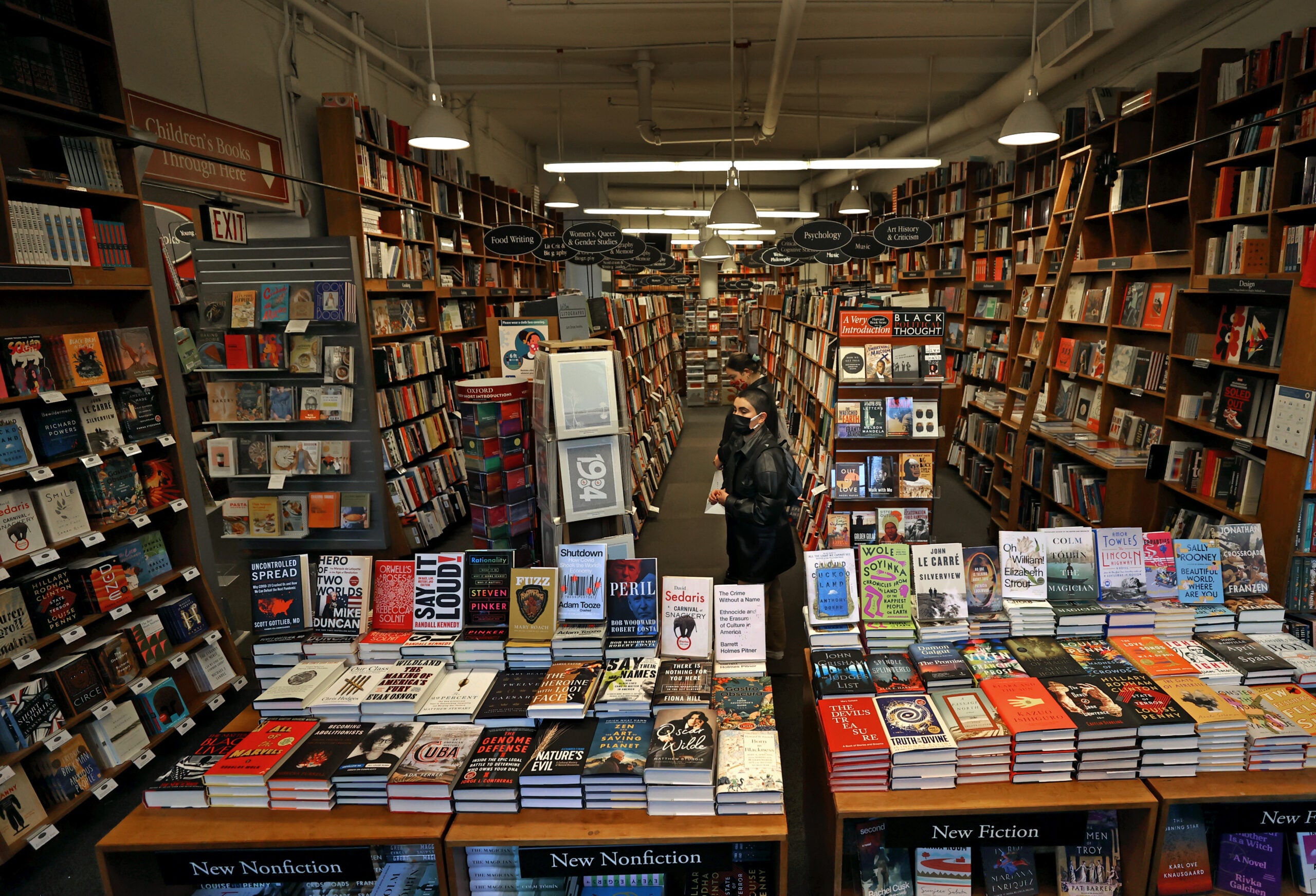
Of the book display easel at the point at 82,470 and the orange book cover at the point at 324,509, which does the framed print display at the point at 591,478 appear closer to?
the book display easel at the point at 82,470

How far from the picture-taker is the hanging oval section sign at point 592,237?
6258mm

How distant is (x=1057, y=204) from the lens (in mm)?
5871

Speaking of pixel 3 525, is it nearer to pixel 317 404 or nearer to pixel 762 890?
pixel 317 404

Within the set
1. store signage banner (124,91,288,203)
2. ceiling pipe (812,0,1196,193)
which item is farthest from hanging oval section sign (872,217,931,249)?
store signage banner (124,91,288,203)

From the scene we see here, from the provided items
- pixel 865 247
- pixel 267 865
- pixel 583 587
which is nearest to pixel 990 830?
pixel 583 587

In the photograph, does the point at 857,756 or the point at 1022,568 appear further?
the point at 1022,568

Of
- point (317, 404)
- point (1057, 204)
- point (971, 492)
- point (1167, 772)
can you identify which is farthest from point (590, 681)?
point (971, 492)

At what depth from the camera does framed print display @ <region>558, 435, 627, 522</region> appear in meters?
3.78

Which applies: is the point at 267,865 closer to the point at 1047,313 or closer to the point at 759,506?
the point at 759,506

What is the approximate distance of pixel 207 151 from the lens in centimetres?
477

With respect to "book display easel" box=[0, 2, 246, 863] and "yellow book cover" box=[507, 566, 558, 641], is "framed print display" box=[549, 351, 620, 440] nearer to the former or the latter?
"yellow book cover" box=[507, 566, 558, 641]

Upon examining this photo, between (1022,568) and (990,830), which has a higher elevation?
(1022,568)

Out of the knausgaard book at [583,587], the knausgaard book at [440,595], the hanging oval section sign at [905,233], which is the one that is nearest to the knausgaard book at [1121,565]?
the knausgaard book at [583,587]

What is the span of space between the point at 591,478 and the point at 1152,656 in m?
2.58
